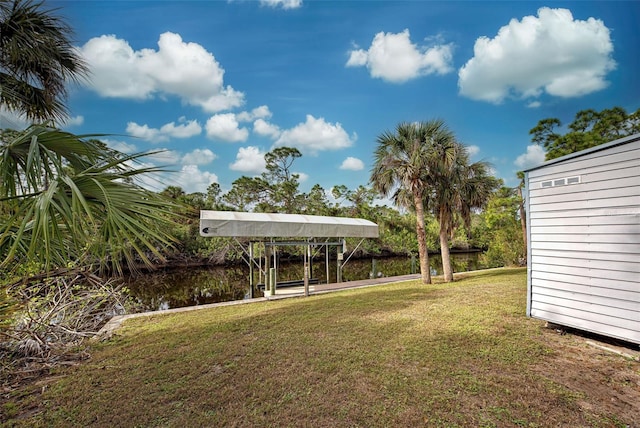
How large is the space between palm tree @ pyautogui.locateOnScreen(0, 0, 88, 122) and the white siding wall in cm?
782

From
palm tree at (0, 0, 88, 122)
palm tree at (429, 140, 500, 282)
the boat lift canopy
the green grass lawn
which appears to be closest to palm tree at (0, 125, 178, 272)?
the green grass lawn

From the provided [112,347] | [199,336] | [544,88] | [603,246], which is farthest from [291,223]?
[544,88]

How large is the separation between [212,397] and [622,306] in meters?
4.93

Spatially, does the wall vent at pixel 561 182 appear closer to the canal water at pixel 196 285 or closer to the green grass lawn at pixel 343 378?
the green grass lawn at pixel 343 378

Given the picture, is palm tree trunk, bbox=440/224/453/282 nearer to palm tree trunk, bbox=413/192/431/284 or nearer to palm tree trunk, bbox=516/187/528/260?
palm tree trunk, bbox=413/192/431/284

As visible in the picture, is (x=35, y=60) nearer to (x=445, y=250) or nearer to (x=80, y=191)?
(x=80, y=191)

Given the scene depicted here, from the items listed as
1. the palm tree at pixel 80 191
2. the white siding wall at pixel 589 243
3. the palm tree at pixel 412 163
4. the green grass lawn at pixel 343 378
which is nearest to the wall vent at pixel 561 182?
the white siding wall at pixel 589 243

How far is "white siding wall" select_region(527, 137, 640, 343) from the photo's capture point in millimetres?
3562

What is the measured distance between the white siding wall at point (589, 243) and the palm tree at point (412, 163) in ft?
14.2

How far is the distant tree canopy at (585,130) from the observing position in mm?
16703

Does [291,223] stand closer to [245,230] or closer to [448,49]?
[245,230]

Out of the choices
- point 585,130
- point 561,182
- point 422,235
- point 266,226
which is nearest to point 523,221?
point 422,235

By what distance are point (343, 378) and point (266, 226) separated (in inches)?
244

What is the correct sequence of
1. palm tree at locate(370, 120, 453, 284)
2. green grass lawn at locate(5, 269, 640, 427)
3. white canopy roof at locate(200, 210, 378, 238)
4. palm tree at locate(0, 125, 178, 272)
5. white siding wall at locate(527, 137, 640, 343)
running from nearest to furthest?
palm tree at locate(0, 125, 178, 272)
green grass lawn at locate(5, 269, 640, 427)
white siding wall at locate(527, 137, 640, 343)
white canopy roof at locate(200, 210, 378, 238)
palm tree at locate(370, 120, 453, 284)
